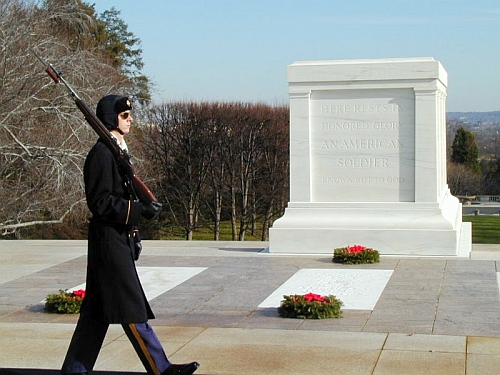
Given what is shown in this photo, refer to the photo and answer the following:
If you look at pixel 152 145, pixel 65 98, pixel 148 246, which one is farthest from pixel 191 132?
pixel 148 246

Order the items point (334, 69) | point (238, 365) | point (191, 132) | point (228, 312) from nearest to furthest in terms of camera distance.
Answer: 1. point (238, 365)
2. point (228, 312)
3. point (334, 69)
4. point (191, 132)

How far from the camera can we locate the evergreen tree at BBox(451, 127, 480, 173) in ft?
201

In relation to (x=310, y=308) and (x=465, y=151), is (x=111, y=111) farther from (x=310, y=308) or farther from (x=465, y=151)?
(x=465, y=151)

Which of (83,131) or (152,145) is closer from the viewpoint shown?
(83,131)

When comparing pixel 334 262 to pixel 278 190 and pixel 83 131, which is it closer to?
pixel 83 131

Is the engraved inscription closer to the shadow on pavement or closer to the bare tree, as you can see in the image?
the shadow on pavement

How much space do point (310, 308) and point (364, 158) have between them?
524cm

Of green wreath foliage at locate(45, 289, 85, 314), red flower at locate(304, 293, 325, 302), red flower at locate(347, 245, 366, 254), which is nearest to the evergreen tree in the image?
red flower at locate(347, 245, 366, 254)

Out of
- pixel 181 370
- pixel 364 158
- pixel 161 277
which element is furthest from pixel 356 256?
pixel 181 370

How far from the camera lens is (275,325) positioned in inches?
300

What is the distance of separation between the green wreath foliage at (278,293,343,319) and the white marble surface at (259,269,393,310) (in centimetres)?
48

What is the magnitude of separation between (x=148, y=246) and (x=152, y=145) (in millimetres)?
19117

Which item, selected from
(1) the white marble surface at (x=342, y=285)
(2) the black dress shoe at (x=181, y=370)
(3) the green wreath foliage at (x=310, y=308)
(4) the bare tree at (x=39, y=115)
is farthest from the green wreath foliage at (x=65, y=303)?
Result: (4) the bare tree at (x=39, y=115)

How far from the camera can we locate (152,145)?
33.0 metres
